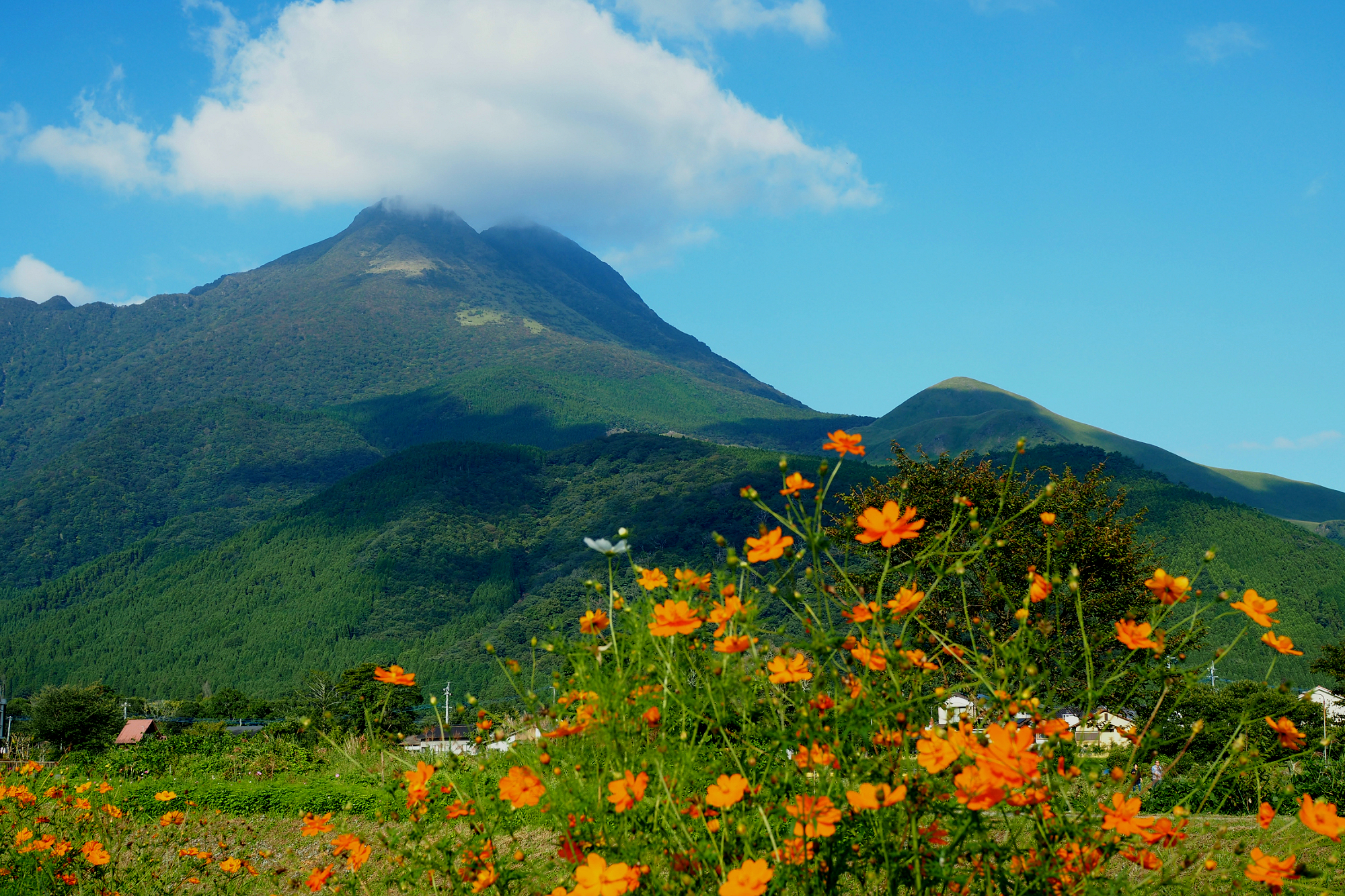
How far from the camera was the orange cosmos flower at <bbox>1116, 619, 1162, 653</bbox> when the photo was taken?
178 centimetres

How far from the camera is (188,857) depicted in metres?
3.73

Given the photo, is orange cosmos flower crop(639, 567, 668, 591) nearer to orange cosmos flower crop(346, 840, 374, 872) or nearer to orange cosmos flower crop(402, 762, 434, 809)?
orange cosmos flower crop(402, 762, 434, 809)

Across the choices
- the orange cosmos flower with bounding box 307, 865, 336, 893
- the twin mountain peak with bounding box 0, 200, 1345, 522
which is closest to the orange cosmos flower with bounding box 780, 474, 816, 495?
the orange cosmos flower with bounding box 307, 865, 336, 893

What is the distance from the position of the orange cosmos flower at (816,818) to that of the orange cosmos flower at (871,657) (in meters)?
0.28

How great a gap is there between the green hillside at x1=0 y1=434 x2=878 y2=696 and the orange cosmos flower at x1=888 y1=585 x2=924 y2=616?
5887cm

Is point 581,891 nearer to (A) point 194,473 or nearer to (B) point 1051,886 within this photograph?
(B) point 1051,886

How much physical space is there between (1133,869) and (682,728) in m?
3.61

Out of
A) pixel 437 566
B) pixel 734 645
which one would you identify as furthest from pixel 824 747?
pixel 437 566

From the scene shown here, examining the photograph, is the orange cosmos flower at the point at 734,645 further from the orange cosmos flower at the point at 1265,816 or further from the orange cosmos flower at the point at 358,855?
the orange cosmos flower at the point at 358,855

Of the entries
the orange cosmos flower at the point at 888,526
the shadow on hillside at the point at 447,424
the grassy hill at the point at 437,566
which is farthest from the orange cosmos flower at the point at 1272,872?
the shadow on hillside at the point at 447,424

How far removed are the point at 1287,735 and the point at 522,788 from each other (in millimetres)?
1559

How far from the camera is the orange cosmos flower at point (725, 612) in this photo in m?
1.83

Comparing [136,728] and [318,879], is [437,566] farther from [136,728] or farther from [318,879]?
[318,879]

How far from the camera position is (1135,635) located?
1833mm
